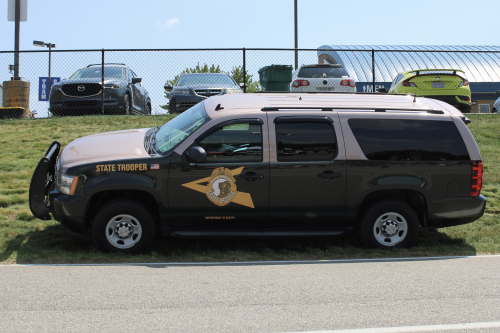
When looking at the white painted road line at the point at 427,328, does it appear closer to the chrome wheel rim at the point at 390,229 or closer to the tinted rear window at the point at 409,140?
the chrome wheel rim at the point at 390,229

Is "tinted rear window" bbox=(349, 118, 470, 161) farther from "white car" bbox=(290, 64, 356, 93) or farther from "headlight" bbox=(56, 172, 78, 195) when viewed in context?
"white car" bbox=(290, 64, 356, 93)

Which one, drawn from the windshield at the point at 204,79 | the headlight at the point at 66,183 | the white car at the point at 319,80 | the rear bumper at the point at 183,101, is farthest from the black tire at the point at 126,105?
the headlight at the point at 66,183

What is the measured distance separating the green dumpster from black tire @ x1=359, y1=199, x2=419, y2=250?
966 cm

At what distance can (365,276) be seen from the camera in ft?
17.7

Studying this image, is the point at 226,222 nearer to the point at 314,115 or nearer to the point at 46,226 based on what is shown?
the point at 314,115

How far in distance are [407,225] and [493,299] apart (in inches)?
72.7

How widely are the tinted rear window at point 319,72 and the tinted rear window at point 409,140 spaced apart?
368 inches

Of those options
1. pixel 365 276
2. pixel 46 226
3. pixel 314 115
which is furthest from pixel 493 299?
pixel 46 226

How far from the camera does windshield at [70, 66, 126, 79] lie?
49.4 feet

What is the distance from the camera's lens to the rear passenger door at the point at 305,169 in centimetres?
614

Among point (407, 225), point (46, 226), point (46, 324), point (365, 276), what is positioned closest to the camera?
point (46, 324)

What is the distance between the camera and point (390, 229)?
649cm

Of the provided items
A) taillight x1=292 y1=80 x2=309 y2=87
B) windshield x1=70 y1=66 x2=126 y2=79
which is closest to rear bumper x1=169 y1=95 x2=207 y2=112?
windshield x1=70 y1=66 x2=126 y2=79

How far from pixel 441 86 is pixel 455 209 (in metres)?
9.04
